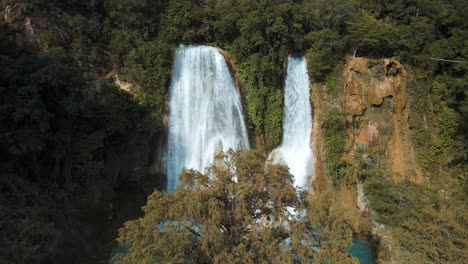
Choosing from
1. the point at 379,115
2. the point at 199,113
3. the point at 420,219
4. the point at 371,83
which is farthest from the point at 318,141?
the point at 199,113

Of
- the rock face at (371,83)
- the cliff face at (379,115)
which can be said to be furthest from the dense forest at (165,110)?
the rock face at (371,83)

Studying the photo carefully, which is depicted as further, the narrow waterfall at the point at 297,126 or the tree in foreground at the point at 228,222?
the narrow waterfall at the point at 297,126

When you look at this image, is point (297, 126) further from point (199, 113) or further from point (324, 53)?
point (199, 113)

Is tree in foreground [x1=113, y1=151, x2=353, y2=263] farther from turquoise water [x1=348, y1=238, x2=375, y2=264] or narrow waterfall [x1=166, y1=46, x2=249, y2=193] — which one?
narrow waterfall [x1=166, y1=46, x2=249, y2=193]

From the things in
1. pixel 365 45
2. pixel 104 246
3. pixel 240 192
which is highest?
pixel 365 45

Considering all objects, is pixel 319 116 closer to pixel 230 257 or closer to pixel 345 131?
pixel 345 131

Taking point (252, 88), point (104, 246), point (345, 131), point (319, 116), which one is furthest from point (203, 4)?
point (104, 246)

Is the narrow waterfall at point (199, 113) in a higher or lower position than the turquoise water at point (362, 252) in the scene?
higher

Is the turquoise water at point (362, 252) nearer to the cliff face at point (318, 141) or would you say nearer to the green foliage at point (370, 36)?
the cliff face at point (318, 141)
